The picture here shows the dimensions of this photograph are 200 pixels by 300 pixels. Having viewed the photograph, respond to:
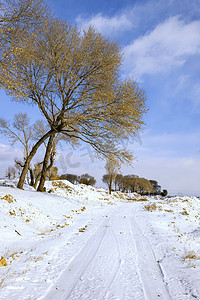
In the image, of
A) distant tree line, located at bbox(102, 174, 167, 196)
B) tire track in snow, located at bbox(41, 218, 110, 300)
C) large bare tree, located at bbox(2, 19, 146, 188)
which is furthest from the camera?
distant tree line, located at bbox(102, 174, 167, 196)

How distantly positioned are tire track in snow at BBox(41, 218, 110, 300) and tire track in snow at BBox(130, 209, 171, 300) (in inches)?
43.5

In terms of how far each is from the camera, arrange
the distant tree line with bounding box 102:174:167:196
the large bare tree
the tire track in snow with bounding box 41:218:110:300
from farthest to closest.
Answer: the distant tree line with bounding box 102:174:167:196
the large bare tree
the tire track in snow with bounding box 41:218:110:300

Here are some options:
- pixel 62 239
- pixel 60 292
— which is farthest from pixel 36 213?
pixel 60 292

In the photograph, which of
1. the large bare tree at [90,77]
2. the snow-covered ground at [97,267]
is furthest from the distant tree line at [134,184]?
the snow-covered ground at [97,267]

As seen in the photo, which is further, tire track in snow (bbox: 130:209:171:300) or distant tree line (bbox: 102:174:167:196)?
distant tree line (bbox: 102:174:167:196)

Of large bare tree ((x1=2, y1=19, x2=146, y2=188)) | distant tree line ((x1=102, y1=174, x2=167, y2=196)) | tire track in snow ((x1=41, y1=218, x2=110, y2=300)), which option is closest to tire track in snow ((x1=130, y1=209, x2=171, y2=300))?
tire track in snow ((x1=41, y1=218, x2=110, y2=300))

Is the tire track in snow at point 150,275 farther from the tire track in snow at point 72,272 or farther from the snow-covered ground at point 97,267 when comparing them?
the tire track in snow at point 72,272

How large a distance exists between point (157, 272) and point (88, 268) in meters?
1.35

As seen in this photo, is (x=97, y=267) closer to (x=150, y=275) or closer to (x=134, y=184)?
(x=150, y=275)

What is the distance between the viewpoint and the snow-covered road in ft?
9.22

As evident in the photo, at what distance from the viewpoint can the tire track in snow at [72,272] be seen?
279 centimetres

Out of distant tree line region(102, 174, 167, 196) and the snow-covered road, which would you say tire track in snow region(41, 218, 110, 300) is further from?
distant tree line region(102, 174, 167, 196)

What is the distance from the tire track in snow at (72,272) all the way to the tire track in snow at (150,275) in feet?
3.63

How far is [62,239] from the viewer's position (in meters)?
5.98
